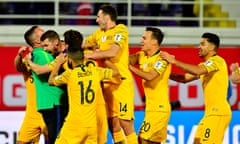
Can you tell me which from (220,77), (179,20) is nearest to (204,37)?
(220,77)

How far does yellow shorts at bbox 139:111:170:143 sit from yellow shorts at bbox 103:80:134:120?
9.7 inches

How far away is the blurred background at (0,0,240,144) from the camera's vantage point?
18.5 m

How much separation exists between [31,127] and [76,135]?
5.67 feet

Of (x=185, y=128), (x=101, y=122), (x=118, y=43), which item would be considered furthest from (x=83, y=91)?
(x=185, y=128)

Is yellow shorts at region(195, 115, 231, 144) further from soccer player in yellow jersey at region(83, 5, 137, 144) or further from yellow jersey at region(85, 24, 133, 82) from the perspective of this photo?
yellow jersey at region(85, 24, 133, 82)

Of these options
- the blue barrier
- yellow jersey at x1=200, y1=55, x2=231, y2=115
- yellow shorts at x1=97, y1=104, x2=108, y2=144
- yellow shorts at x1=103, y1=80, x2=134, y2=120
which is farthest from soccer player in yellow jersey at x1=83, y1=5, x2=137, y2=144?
the blue barrier

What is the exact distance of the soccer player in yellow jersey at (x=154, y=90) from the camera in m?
12.7

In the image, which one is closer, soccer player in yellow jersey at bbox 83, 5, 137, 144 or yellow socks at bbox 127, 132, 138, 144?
soccer player in yellow jersey at bbox 83, 5, 137, 144

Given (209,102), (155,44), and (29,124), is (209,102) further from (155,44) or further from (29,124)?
(29,124)

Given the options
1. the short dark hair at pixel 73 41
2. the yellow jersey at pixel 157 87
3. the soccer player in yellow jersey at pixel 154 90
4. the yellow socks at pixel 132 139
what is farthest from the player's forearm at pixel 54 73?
the yellow socks at pixel 132 139

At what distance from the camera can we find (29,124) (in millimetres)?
13477

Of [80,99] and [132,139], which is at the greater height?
[80,99]

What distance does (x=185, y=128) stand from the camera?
1510 cm

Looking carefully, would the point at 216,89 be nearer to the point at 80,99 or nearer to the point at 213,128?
the point at 213,128
